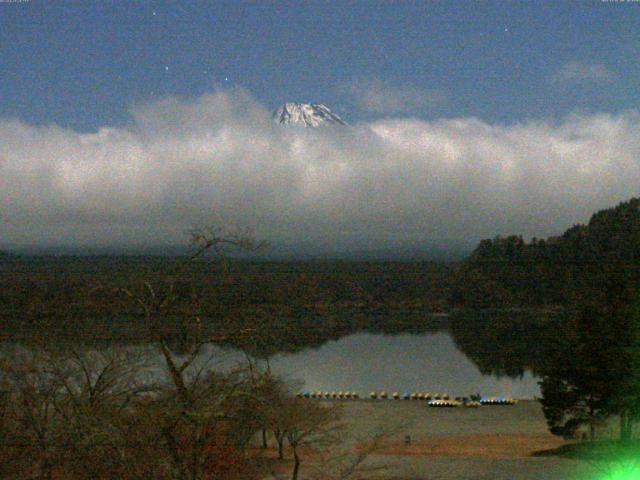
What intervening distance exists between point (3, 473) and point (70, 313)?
3545 cm

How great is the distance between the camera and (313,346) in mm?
56125

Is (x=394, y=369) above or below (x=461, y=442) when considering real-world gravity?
below

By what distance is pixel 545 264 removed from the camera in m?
96.6

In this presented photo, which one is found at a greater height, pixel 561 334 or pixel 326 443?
pixel 561 334

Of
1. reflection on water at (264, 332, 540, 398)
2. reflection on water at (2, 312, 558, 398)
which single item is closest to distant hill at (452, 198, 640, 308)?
reflection on water at (2, 312, 558, 398)

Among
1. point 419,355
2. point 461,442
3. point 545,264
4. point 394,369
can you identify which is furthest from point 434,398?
point 545,264

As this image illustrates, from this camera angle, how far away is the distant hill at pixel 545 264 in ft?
295

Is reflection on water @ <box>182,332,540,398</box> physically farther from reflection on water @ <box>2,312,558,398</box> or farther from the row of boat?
the row of boat

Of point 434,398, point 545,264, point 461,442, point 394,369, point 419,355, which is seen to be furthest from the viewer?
point 545,264

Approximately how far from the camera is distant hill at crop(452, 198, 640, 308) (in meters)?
89.9

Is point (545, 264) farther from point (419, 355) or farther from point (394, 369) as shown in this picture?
point (394, 369)

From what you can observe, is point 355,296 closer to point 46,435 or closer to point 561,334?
point 561,334

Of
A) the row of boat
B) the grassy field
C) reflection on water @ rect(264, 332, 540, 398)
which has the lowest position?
reflection on water @ rect(264, 332, 540, 398)

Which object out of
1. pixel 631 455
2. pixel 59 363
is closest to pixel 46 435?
pixel 59 363
